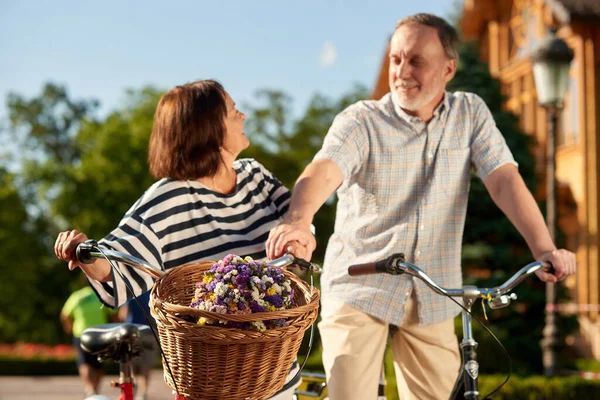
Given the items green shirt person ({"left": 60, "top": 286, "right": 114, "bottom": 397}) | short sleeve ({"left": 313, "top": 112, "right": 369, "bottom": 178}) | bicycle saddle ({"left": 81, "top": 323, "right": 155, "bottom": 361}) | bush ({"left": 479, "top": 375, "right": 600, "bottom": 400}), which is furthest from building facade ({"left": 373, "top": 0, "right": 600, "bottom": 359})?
bicycle saddle ({"left": 81, "top": 323, "right": 155, "bottom": 361})

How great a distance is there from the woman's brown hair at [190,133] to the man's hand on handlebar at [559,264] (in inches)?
50.3

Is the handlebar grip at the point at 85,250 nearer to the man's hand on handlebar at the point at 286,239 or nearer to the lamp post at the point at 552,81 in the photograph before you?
the man's hand on handlebar at the point at 286,239

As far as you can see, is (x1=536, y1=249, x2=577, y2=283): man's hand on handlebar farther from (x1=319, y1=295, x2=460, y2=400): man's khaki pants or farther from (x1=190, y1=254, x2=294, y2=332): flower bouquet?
(x1=190, y1=254, x2=294, y2=332): flower bouquet

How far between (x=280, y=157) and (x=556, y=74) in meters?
31.2

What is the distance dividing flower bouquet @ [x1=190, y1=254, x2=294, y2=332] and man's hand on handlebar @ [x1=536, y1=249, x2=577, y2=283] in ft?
3.49

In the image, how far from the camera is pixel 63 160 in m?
50.2

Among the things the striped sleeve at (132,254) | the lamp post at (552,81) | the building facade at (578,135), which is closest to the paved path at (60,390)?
the lamp post at (552,81)

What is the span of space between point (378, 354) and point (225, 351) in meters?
1.17

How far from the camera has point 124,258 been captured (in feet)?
8.50

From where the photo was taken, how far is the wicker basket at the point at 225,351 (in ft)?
7.43

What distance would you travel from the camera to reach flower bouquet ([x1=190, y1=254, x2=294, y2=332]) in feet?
7.62

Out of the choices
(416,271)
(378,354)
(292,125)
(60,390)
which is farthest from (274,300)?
(292,125)

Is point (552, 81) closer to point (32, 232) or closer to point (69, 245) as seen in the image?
point (69, 245)

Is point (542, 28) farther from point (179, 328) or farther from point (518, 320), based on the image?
point (179, 328)
